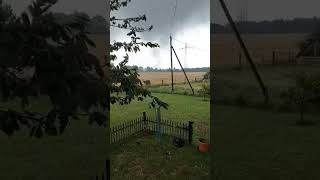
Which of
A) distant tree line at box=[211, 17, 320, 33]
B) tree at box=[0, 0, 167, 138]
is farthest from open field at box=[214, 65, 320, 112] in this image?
tree at box=[0, 0, 167, 138]

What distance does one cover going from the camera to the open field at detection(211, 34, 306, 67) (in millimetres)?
4422

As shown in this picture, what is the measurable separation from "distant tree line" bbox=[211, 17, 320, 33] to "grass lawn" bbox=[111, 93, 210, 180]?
1602mm

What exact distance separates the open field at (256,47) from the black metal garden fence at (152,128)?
225cm

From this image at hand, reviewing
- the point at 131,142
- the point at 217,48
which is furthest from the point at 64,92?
the point at 131,142

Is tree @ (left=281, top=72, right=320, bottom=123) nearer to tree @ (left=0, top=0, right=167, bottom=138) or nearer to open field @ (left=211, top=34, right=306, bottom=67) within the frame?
open field @ (left=211, top=34, right=306, bottom=67)

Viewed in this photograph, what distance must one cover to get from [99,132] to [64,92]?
2.48 m

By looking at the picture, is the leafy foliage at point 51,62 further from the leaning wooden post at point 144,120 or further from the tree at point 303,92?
the leaning wooden post at point 144,120

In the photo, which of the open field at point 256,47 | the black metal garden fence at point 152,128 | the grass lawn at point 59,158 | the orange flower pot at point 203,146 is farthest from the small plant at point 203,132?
the grass lawn at point 59,158

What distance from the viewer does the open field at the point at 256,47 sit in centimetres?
442

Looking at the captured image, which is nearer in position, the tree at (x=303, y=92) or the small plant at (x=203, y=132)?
the tree at (x=303, y=92)

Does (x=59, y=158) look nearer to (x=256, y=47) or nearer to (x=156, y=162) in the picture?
(x=156, y=162)

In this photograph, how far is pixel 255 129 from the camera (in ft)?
15.2

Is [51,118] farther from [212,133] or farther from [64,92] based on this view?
[212,133]

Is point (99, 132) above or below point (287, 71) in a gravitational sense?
below
